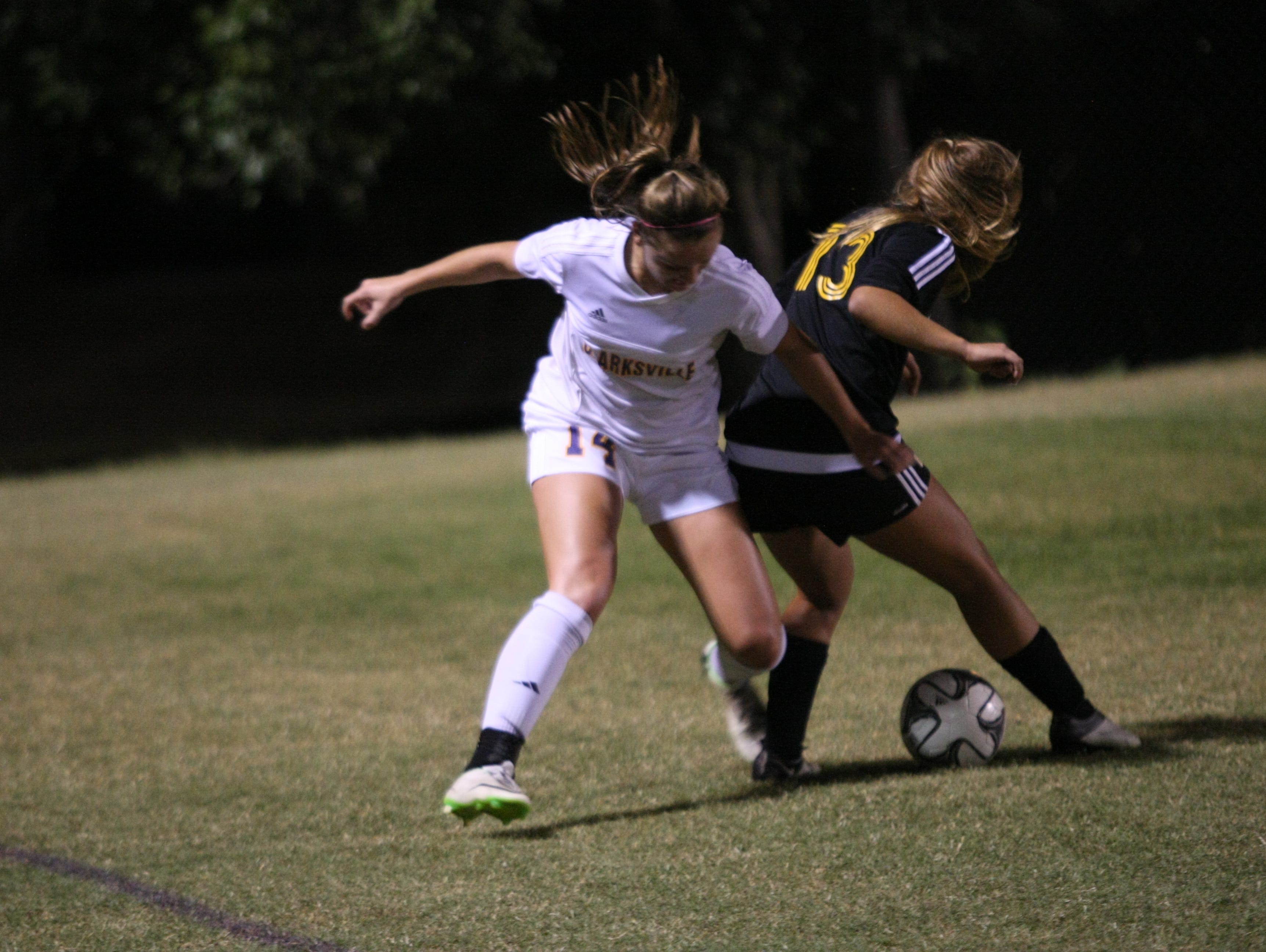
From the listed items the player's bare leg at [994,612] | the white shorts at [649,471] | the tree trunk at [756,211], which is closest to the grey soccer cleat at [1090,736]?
the player's bare leg at [994,612]

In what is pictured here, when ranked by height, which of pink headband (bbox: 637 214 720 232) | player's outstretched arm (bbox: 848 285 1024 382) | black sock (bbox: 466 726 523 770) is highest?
pink headband (bbox: 637 214 720 232)

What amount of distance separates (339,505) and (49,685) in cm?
478

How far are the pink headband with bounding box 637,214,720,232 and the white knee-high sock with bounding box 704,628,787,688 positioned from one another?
1.26 m

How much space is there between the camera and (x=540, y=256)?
429 centimetres

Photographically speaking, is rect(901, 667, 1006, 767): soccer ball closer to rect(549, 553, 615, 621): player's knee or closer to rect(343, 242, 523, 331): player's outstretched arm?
rect(549, 553, 615, 621): player's knee

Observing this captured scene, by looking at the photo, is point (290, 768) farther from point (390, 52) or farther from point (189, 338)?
point (189, 338)

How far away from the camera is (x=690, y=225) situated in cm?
400

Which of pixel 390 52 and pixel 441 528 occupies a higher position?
pixel 390 52

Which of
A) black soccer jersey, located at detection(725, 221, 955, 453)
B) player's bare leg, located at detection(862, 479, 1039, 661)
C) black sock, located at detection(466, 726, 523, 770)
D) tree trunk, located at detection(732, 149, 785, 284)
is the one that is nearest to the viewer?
black sock, located at detection(466, 726, 523, 770)

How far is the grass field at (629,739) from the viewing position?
360 cm

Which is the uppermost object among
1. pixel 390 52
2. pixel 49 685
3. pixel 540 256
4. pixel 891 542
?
pixel 390 52

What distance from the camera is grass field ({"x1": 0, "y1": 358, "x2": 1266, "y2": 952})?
3596mm

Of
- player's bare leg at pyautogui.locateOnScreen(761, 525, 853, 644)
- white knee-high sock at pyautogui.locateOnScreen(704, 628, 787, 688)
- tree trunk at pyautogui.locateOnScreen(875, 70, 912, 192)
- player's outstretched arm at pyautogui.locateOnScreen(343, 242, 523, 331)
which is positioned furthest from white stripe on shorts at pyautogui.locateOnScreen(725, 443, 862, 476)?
tree trunk at pyautogui.locateOnScreen(875, 70, 912, 192)

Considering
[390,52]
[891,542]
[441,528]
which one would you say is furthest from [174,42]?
[891,542]
